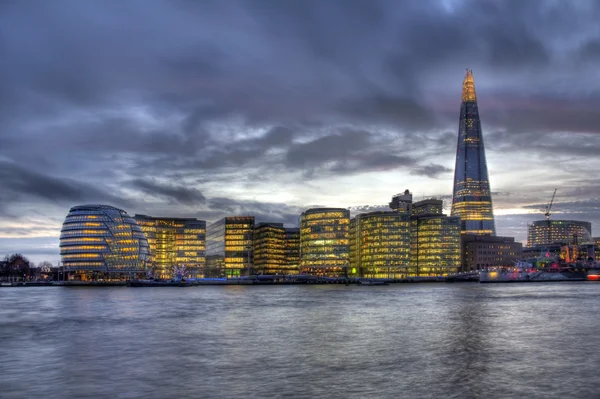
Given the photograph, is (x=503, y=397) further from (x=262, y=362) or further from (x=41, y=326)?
(x=41, y=326)

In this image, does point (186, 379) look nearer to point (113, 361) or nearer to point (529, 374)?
point (113, 361)

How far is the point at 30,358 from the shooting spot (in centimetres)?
4644

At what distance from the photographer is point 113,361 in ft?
145

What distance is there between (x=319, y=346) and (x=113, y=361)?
1631cm

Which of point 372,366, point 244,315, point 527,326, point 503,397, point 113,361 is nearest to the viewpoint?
point 503,397

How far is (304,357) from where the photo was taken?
44.9 meters

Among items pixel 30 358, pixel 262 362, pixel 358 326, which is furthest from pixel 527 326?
pixel 30 358

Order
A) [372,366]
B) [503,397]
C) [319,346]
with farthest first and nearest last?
[319,346] → [372,366] → [503,397]

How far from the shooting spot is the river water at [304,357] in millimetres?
34316

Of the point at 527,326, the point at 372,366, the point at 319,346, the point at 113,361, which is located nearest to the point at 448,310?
the point at 527,326

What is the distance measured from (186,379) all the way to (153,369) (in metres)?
4.64

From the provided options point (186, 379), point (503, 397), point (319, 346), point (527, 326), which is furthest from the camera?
point (527, 326)

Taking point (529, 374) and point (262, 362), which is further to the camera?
point (262, 362)

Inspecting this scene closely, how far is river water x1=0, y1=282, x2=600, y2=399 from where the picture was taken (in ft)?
113
